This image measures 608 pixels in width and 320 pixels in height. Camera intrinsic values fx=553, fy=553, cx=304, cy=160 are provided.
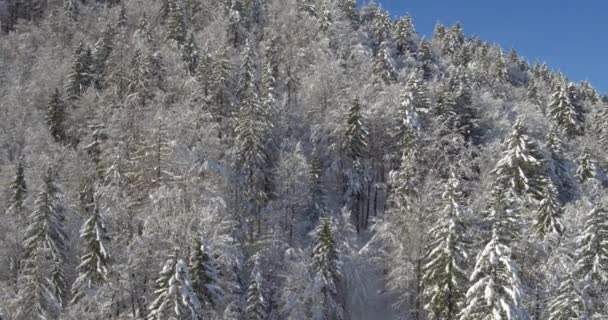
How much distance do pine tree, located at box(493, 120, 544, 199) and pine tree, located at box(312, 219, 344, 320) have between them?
18759mm

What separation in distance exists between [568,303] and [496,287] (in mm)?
6854

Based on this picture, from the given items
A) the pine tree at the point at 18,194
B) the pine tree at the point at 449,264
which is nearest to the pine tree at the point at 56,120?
the pine tree at the point at 18,194

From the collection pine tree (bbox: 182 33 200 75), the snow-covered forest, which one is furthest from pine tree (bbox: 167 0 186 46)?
pine tree (bbox: 182 33 200 75)

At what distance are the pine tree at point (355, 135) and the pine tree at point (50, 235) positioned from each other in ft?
103

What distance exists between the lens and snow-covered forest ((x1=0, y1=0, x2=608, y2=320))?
3856cm

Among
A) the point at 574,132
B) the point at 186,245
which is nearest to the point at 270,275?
the point at 186,245

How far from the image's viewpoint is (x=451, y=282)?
121 ft

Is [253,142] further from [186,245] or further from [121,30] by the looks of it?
[121,30]

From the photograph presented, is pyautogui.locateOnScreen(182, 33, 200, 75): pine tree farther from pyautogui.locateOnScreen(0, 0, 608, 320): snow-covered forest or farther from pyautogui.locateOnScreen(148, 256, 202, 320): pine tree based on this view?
pyautogui.locateOnScreen(148, 256, 202, 320): pine tree

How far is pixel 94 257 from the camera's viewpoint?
40.8 meters

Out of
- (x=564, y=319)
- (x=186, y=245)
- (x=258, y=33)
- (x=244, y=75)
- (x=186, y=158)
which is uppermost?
(x=258, y=33)

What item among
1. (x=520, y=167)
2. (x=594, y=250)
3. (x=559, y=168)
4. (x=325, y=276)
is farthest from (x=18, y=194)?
(x=559, y=168)

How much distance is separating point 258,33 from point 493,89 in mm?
44626

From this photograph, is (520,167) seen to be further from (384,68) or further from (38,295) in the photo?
(38,295)
